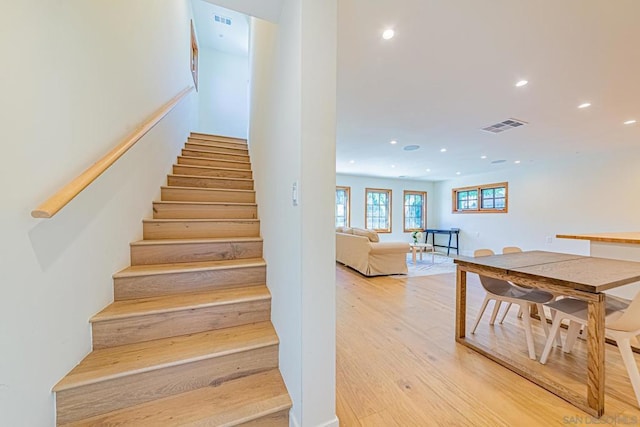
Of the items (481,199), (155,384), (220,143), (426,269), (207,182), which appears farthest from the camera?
(481,199)

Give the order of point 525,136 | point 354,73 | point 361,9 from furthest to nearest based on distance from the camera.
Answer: point 525,136 < point 354,73 < point 361,9

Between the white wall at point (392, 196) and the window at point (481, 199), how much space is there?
969 mm

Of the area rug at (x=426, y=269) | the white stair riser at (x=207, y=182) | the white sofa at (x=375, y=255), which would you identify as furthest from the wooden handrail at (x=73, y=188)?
the area rug at (x=426, y=269)

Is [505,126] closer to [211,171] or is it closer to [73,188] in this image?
[211,171]

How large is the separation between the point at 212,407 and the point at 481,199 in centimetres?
859

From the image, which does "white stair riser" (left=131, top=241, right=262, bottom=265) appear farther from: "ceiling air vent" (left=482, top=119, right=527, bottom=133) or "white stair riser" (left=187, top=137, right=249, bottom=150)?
"ceiling air vent" (left=482, top=119, right=527, bottom=133)

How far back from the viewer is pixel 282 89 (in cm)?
148

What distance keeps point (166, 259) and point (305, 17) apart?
1.76 m

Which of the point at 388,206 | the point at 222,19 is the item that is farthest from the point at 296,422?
the point at 388,206

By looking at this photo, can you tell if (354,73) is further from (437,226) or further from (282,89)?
(437,226)

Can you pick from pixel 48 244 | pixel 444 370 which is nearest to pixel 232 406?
pixel 48 244

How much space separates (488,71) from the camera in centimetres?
231

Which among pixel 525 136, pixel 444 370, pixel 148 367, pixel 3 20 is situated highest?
pixel 525 136

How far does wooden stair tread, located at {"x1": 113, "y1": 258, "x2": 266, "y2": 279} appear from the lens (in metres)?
1.57
